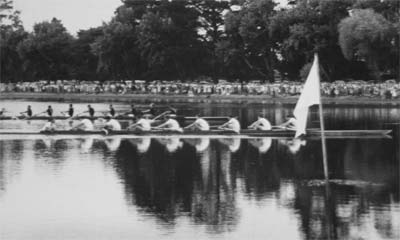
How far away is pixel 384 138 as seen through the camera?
41531mm

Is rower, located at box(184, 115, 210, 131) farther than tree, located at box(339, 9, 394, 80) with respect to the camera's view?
No

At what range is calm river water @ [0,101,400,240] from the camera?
23.2 metres

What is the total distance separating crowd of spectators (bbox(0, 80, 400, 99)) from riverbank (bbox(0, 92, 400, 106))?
125 cm

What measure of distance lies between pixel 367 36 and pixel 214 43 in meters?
28.6

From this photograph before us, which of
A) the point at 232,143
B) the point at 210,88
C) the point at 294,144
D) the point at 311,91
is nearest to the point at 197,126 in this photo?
the point at 232,143

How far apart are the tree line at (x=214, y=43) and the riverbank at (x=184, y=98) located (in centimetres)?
401

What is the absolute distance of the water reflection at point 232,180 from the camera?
23906 millimetres

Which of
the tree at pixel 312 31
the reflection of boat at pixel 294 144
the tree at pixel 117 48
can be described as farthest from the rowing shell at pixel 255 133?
the tree at pixel 117 48

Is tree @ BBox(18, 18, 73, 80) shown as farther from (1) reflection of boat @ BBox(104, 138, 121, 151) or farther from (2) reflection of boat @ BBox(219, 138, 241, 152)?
(2) reflection of boat @ BBox(219, 138, 241, 152)

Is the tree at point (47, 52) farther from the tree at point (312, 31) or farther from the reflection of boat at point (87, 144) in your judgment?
the reflection of boat at point (87, 144)

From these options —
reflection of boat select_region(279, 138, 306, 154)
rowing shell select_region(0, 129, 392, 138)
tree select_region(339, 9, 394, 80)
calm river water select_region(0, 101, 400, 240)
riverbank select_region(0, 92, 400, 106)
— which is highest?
tree select_region(339, 9, 394, 80)

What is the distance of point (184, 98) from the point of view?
8006 cm

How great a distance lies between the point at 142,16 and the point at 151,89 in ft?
46.4

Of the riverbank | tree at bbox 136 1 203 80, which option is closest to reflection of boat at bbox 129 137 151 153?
the riverbank
